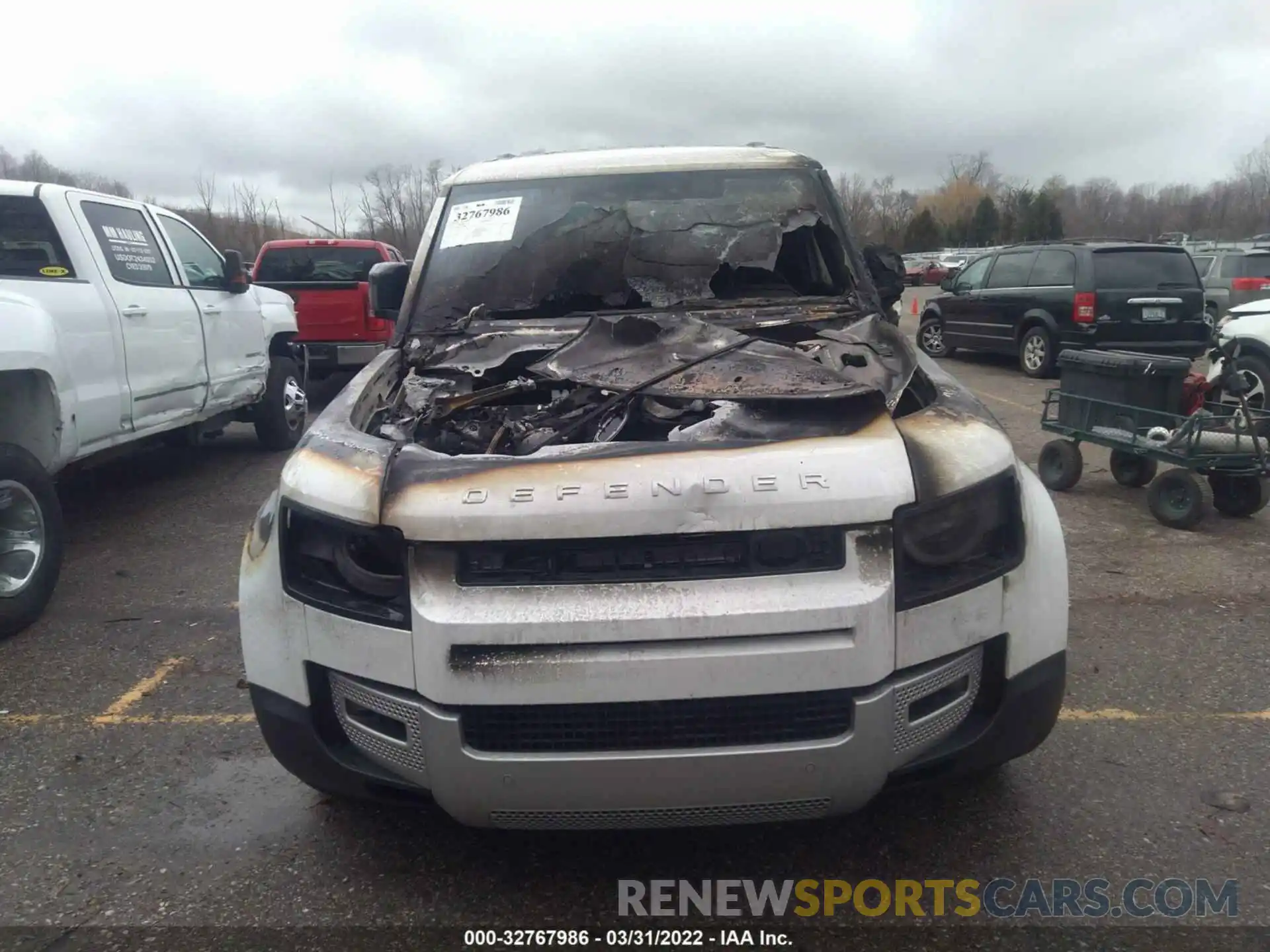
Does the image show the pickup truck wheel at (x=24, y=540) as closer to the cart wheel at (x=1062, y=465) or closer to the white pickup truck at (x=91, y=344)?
the white pickup truck at (x=91, y=344)

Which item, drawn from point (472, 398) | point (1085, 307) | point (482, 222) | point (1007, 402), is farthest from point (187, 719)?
point (1085, 307)

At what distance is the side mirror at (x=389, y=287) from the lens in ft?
13.1

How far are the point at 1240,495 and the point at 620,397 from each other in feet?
A: 16.2

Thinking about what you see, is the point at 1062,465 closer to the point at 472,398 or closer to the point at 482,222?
the point at 482,222

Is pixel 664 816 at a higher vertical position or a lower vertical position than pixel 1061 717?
higher

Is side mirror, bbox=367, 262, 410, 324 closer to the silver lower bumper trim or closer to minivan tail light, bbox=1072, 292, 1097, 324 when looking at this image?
the silver lower bumper trim

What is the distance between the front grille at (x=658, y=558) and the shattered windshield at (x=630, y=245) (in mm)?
1703

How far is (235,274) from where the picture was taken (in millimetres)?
6812

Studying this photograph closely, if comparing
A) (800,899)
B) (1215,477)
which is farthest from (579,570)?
(1215,477)

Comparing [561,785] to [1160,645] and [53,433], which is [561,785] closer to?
[1160,645]

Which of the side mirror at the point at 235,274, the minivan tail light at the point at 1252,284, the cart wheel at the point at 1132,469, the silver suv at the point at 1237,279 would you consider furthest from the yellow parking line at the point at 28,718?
the minivan tail light at the point at 1252,284

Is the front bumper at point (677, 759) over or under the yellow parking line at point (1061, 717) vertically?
over

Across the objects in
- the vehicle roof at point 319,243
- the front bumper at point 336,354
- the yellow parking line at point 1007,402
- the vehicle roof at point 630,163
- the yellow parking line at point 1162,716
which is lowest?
the yellow parking line at point 1007,402

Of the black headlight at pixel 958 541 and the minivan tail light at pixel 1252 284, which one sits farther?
the minivan tail light at pixel 1252 284
